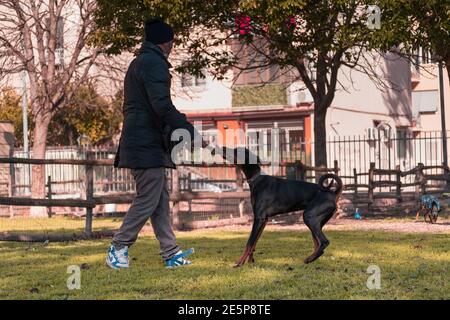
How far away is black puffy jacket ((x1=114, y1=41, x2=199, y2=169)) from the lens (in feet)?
28.6

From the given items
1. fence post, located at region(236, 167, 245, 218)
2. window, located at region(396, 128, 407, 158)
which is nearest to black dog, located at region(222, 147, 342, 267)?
fence post, located at region(236, 167, 245, 218)

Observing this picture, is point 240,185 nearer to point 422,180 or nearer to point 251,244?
point 422,180

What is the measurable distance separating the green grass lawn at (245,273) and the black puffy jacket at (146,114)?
1.11 metres

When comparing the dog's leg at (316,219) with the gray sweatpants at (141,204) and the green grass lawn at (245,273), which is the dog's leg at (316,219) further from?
the gray sweatpants at (141,204)

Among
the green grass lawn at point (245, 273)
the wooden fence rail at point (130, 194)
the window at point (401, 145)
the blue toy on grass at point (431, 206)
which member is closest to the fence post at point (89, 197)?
the wooden fence rail at point (130, 194)

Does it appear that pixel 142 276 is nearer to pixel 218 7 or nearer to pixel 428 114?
pixel 218 7

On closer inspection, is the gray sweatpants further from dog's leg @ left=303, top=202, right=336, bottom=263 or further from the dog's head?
dog's leg @ left=303, top=202, right=336, bottom=263

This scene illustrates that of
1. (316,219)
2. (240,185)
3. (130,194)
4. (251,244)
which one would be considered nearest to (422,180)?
(240,185)

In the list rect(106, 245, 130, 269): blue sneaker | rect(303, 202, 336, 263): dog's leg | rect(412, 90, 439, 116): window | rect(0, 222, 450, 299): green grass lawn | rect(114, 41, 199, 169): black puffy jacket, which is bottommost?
rect(0, 222, 450, 299): green grass lawn

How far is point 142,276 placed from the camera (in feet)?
27.7

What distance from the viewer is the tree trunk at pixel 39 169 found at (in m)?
25.7

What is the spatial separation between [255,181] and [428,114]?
46220 mm

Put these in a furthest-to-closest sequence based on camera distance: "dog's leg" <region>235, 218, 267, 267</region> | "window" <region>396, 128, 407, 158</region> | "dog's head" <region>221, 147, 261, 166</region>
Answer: "window" <region>396, 128, 407, 158</region>, "dog's head" <region>221, 147, 261, 166</region>, "dog's leg" <region>235, 218, 267, 267</region>
